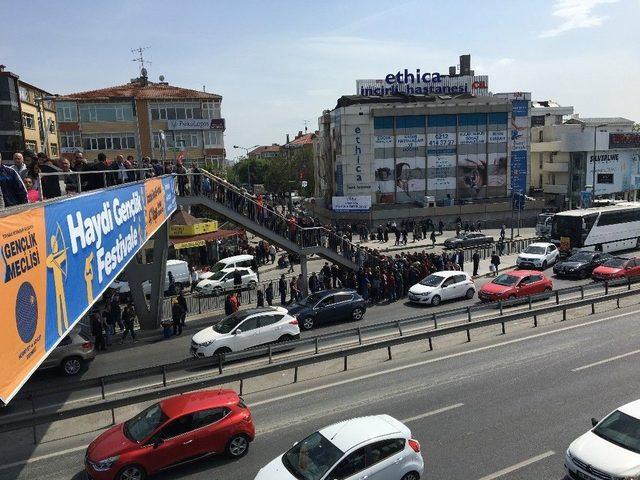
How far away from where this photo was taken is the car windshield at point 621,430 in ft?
28.6

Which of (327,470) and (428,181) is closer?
(327,470)

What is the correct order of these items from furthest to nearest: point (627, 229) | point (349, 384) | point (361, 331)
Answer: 1. point (627, 229)
2. point (361, 331)
3. point (349, 384)

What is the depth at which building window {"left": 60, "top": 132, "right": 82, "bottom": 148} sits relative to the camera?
51.3 meters

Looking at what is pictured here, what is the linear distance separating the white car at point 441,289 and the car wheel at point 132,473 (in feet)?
51.8

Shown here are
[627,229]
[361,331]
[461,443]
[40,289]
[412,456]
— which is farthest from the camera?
[627,229]

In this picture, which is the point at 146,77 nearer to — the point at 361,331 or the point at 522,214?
the point at 522,214

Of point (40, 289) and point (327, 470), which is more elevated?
point (40, 289)

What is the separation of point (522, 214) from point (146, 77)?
46.6m

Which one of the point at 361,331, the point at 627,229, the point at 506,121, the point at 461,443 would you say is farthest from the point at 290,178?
the point at 461,443

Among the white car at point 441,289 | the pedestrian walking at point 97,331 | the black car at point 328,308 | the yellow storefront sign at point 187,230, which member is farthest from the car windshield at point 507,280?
the yellow storefront sign at point 187,230

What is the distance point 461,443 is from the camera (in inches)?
398

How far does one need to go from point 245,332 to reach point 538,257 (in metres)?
20.2

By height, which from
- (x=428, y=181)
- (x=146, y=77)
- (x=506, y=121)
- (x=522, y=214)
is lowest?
(x=522, y=214)

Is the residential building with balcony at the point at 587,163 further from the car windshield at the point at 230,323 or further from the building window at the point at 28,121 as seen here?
the building window at the point at 28,121
